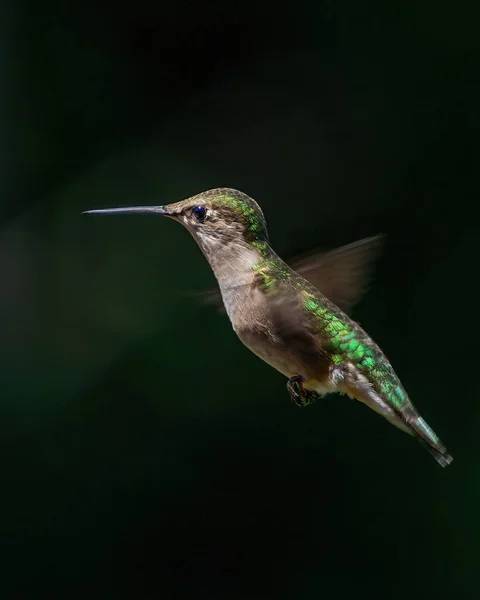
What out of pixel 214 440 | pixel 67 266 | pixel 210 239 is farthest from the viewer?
pixel 67 266

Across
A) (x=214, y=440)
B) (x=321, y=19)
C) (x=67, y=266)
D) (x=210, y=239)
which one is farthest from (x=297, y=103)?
(x=210, y=239)

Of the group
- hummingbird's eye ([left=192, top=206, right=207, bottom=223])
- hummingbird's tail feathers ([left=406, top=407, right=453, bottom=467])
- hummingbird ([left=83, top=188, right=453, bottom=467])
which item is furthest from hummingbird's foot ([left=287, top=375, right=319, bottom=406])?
hummingbird's eye ([left=192, top=206, right=207, bottom=223])

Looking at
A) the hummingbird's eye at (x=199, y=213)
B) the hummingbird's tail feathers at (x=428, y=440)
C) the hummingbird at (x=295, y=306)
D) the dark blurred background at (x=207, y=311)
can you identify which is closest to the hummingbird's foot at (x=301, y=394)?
the hummingbird at (x=295, y=306)

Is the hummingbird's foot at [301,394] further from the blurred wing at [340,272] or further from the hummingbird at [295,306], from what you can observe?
the blurred wing at [340,272]

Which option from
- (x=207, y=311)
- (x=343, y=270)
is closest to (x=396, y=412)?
(x=343, y=270)

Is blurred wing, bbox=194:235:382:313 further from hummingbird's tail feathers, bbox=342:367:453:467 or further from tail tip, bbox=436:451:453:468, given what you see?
tail tip, bbox=436:451:453:468

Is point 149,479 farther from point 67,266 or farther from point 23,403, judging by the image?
point 67,266

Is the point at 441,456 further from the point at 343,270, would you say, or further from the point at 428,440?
the point at 343,270
